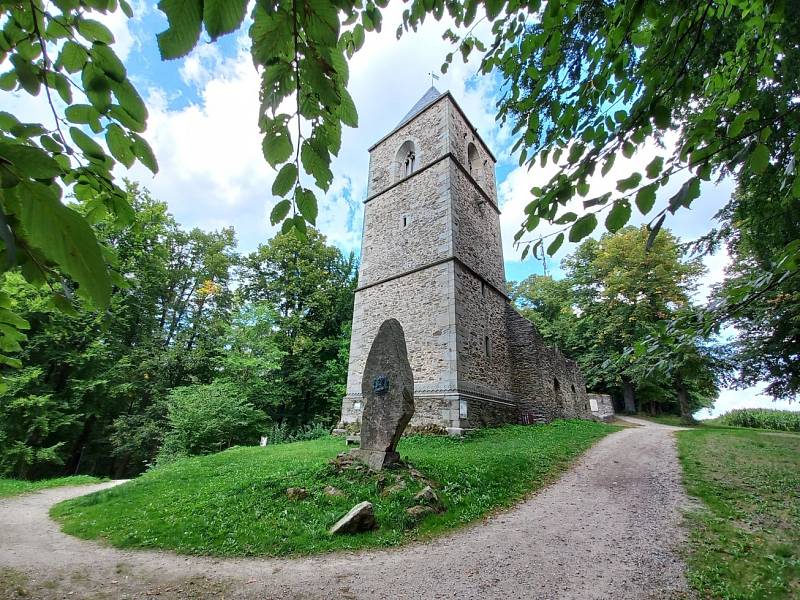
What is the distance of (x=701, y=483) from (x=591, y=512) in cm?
268

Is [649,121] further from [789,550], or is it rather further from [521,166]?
[789,550]

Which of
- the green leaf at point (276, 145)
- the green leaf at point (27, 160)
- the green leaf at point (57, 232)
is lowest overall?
the green leaf at point (57, 232)

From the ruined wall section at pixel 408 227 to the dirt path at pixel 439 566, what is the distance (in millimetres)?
8657

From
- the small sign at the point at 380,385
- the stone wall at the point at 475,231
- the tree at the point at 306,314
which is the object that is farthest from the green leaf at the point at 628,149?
the tree at the point at 306,314

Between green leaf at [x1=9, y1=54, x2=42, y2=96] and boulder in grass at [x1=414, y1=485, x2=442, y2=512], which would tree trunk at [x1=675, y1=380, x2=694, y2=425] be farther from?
green leaf at [x1=9, y1=54, x2=42, y2=96]

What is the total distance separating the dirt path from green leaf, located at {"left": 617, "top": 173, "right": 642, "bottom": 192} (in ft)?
11.5

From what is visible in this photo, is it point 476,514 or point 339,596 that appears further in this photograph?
point 476,514

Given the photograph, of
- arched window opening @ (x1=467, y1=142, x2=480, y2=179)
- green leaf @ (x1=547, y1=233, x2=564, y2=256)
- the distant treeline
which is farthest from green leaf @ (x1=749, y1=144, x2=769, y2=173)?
arched window opening @ (x1=467, y1=142, x2=480, y2=179)

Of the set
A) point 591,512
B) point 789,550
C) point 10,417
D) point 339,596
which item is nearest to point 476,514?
point 591,512

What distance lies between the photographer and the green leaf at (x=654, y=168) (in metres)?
1.48

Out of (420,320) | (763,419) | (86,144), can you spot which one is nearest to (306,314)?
(420,320)

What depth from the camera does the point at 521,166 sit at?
2262 mm

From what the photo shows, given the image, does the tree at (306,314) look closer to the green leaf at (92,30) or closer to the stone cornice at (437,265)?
the stone cornice at (437,265)

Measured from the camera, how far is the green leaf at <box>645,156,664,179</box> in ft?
4.85
